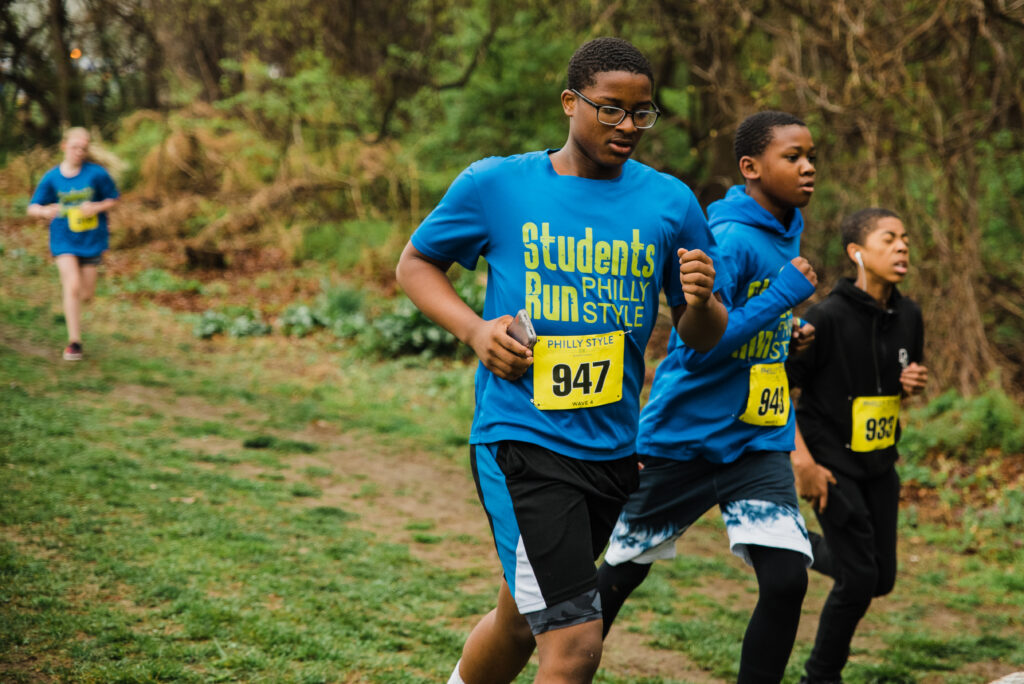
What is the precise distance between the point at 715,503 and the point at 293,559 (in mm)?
2490

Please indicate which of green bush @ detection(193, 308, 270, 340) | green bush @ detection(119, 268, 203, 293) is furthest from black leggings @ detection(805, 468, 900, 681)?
green bush @ detection(119, 268, 203, 293)

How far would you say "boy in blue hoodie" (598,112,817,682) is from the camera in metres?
3.14

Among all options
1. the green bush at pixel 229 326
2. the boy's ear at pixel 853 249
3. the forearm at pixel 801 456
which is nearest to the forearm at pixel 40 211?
the green bush at pixel 229 326

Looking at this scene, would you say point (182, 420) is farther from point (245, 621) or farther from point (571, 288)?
point (571, 288)

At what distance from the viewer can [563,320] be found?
102 inches

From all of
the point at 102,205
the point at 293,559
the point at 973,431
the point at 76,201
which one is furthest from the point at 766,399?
the point at 76,201

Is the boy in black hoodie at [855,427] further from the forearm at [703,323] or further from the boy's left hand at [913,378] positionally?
the forearm at [703,323]

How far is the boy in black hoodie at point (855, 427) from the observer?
3781 mm

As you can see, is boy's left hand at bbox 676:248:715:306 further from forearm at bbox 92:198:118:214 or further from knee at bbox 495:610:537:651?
forearm at bbox 92:198:118:214

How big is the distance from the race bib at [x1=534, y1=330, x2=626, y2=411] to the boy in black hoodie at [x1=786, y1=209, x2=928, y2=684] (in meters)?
1.48

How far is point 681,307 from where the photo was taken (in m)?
2.90

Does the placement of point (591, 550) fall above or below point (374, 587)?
above

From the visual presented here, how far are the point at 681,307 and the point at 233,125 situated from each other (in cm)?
1657

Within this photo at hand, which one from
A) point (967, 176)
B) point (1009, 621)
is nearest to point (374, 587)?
point (1009, 621)
